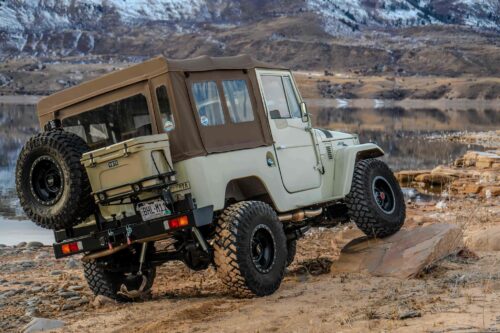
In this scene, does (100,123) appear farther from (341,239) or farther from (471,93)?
(471,93)

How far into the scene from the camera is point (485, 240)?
38.8 feet

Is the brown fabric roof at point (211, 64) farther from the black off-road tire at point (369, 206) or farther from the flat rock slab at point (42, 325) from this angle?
the flat rock slab at point (42, 325)

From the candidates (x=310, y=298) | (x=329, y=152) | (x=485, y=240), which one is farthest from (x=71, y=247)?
(x=485, y=240)

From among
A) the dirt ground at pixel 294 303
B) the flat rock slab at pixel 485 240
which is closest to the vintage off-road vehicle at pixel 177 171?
the dirt ground at pixel 294 303

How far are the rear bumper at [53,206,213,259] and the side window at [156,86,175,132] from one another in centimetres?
107

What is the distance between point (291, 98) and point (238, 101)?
3.91 ft

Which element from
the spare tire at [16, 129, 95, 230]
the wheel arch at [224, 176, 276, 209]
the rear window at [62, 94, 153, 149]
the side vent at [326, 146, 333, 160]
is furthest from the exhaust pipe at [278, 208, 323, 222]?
the spare tire at [16, 129, 95, 230]

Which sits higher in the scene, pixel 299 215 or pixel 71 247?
pixel 71 247

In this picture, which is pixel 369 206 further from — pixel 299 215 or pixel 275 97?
pixel 275 97

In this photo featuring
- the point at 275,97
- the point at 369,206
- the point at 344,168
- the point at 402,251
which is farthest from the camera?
the point at 369,206

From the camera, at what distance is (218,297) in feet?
29.8

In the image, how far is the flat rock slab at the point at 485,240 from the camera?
11.7 meters

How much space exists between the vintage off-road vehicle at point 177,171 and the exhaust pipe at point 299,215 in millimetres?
16

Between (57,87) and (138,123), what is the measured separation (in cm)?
14916
